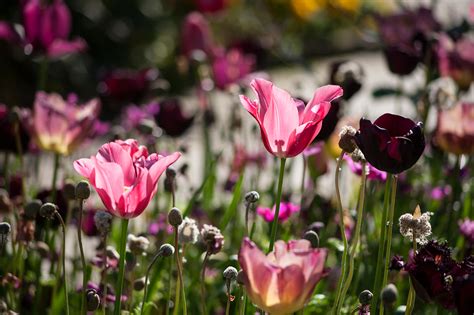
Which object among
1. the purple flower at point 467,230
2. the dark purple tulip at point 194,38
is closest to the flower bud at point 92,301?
the purple flower at point 467,230

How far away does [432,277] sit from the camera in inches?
47.0

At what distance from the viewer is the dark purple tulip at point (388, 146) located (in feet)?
4.05

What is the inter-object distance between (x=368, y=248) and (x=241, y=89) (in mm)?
686

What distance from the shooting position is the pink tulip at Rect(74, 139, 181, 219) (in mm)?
1235

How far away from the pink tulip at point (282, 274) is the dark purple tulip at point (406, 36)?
141 cm

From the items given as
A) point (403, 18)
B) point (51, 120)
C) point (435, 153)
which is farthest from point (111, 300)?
point (403, 18)

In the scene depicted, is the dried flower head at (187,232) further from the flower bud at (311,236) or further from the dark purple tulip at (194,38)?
the dark purple tulip at (194,38)

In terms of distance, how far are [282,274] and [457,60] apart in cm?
160

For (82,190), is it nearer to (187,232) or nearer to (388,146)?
(187,232)

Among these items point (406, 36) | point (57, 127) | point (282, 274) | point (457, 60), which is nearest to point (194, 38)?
point (406, 36)

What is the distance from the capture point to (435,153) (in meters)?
2.59

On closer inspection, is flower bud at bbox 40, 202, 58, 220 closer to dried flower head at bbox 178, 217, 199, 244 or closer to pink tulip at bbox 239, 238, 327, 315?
dried flower head at bbox 178, 217, 199, 244

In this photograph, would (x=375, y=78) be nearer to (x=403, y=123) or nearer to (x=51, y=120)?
(x=51, y=120)

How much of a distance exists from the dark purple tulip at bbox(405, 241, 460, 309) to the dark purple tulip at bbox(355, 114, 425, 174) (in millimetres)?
121
